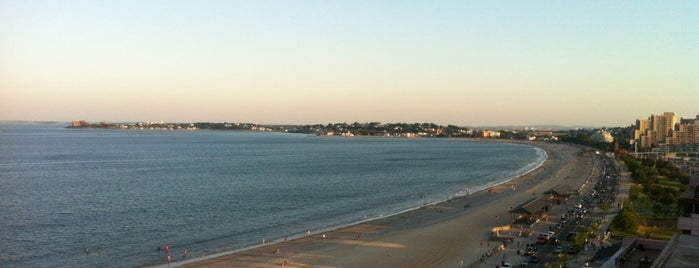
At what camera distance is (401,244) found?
26.2m

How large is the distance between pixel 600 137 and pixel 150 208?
149061 millimetres

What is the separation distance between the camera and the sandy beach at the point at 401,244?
23.0 metres

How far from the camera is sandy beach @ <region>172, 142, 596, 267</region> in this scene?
23047 millimetres

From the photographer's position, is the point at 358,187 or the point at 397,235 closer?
the point at 397,235

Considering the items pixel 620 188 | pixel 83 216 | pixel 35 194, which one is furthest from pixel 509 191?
pixel 35 194

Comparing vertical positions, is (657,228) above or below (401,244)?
above

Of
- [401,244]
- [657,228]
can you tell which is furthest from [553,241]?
[657,228]

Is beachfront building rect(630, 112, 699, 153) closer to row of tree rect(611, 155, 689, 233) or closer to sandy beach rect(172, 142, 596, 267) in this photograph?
row of tree rect(611, 155, 689, 233)

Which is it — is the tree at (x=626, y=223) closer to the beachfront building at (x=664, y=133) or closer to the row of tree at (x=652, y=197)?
the row of tree at (x=652, y=197)

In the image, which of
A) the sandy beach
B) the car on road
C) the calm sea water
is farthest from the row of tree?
the calm sea water

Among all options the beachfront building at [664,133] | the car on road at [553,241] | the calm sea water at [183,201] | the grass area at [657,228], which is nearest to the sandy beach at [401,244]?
the calm sea water at [183,201]

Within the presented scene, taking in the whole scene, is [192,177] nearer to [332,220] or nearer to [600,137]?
[332,220]

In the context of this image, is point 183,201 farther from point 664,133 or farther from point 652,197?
point 664,133

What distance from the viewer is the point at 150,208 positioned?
3728 cm
